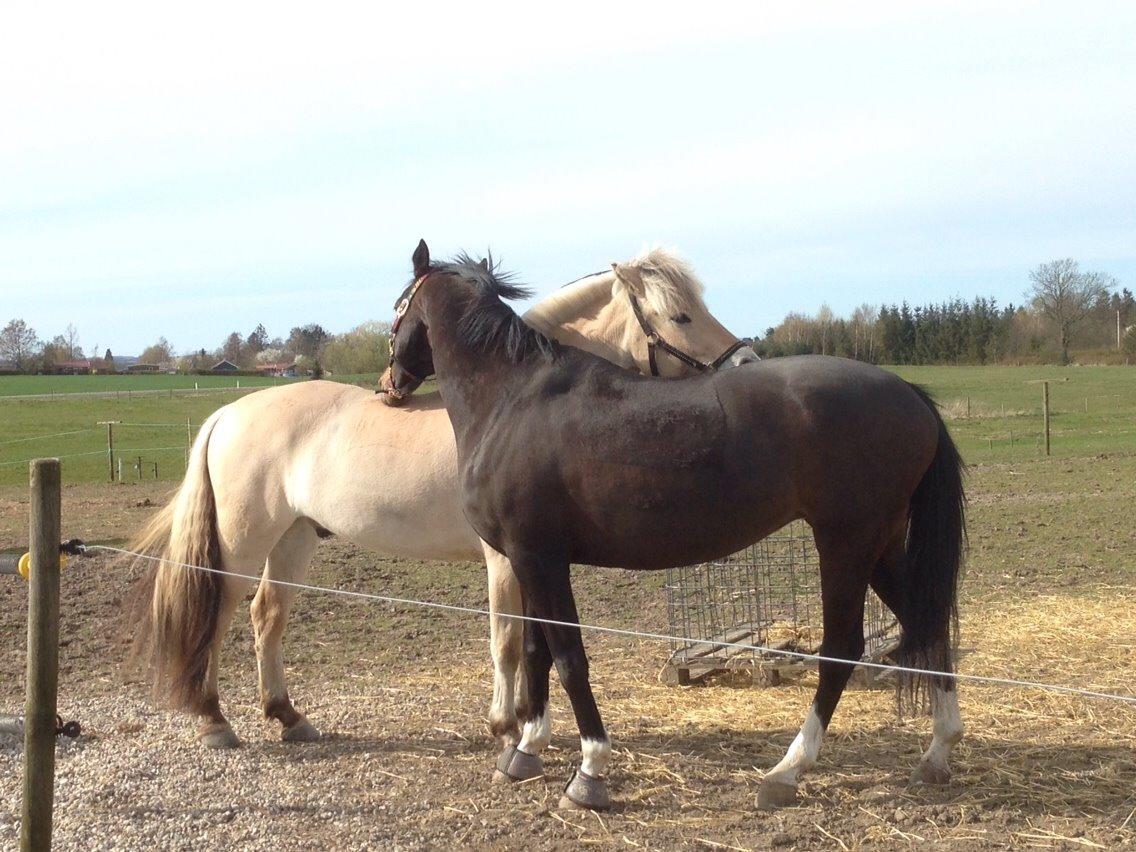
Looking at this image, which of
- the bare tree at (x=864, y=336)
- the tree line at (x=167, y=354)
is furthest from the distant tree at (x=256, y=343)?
the bare tree at (x=864, y=336)

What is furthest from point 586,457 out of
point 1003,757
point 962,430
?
point 962,430

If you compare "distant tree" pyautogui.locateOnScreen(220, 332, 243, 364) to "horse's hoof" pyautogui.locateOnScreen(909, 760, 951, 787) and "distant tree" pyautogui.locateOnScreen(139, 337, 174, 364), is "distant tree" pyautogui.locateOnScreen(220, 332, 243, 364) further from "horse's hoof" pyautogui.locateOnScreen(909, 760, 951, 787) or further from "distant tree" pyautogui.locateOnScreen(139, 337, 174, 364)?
"horse's hoof" pyautogui.locateOnScreen(909, 760, 951, 787)

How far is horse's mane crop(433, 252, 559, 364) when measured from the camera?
15.1 feet

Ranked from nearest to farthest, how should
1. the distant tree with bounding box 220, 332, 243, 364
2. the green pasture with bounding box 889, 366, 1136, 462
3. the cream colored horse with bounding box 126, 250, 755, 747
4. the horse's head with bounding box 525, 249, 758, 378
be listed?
1. the horse's head with bounding box 525, 249, 758, 378
2. the cream colored horse with bounding box 126, 250, 755, 747
3. the green pasture with bounding box 889, 366, 1136, 462
4. the distant tree with bounding box 220, 332, 243, 364

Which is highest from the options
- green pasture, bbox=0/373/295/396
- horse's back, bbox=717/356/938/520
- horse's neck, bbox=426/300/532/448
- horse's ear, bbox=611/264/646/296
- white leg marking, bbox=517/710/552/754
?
green pasture, bbox=0/373/295/396

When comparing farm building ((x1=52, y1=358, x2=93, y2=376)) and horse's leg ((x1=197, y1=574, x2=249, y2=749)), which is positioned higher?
farm building ((x1=52, y1=358, x2=93, y2=376))

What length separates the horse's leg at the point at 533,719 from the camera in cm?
471

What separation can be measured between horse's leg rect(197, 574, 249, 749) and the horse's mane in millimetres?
2052

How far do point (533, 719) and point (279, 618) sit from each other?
5.88ft

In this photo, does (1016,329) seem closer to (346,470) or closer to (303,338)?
(303,338)

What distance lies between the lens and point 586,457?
13.8ft

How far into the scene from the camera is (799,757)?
4.26 meters

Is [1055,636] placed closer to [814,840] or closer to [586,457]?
[814,840]

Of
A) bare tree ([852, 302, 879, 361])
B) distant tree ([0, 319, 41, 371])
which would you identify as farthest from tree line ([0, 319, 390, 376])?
bare tree ([852, 302, 879, 361])
